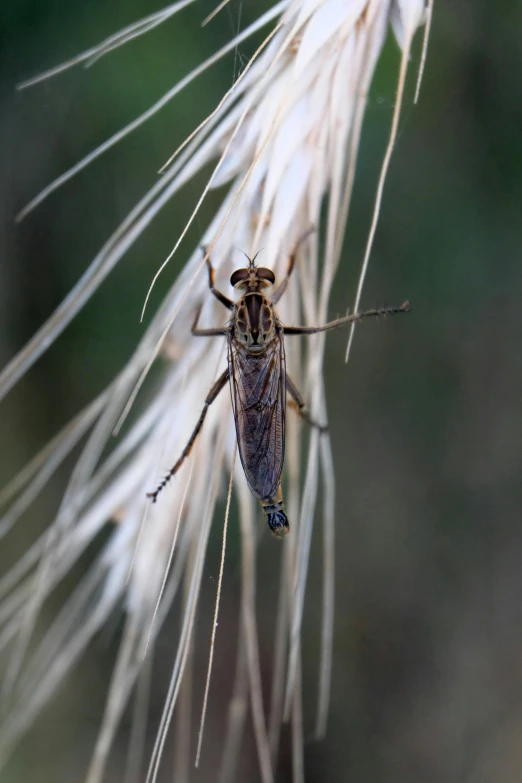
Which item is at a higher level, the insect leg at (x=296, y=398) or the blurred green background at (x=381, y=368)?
the blurred green background at (x=381, y=368)

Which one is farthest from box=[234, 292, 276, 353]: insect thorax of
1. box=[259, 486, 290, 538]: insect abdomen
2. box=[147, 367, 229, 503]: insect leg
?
box=[259, 486, 290, 538]: insect abdomen

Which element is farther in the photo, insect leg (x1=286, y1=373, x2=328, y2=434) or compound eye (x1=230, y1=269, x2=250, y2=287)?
insect leg (x1=286, y1=373, x2=328, y2=434)

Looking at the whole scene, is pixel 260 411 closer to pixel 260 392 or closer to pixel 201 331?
pixel 260 392

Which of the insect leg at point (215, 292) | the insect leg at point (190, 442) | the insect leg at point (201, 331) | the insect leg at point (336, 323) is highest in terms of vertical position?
the insect leg at point (336, 323)

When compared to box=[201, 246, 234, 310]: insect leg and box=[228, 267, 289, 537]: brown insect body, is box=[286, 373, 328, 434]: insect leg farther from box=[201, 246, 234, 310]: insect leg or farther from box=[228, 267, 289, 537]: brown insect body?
box=[201, 246, 234, 310]: insect leg

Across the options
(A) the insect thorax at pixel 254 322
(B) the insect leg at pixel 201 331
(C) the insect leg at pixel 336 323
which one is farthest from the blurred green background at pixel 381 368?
(B) the insect leg at pixel 201 331

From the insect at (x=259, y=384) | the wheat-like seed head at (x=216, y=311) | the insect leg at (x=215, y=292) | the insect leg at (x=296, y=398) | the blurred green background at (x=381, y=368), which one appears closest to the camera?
the wheat-like seed head at (x=216, y=311)

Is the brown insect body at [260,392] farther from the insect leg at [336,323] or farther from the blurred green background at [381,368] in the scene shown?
the blurred green background at [381,368]

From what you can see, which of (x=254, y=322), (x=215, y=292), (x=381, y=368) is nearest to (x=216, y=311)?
(x=215, y=292)
